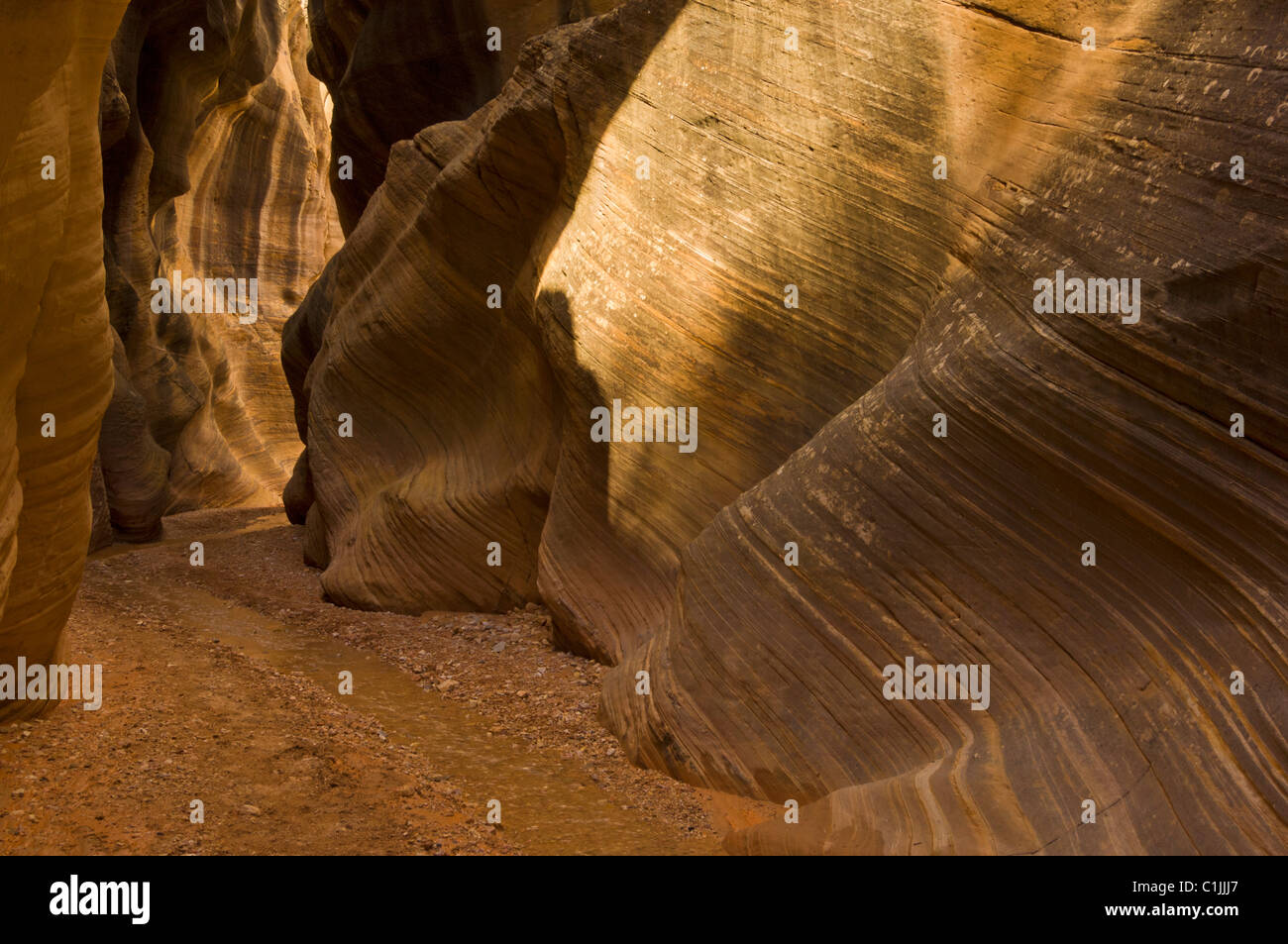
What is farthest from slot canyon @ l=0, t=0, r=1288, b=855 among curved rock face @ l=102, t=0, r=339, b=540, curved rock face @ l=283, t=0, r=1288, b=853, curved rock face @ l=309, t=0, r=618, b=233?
curved rock face @ l=102, t=0, r=339, b=540

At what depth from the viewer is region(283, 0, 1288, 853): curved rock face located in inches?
178

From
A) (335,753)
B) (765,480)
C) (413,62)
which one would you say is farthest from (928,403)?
(413,62)

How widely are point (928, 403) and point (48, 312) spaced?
17.2ft

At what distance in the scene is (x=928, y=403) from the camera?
5.62 meters

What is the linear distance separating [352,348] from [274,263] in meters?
18.7

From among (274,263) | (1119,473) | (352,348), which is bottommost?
(1119,473)

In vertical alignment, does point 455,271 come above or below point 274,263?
below

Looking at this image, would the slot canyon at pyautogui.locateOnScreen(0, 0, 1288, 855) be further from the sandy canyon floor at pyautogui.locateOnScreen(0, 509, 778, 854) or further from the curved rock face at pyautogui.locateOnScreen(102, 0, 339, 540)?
the curved rock face at pyautogui.locateOnScreen(102, 0, 339, 540)

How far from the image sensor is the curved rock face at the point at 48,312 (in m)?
5.07

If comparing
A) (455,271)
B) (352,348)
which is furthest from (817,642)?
(352,348)

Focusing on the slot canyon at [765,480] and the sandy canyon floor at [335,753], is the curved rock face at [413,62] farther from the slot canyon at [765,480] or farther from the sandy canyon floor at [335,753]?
the sandy canyon floor at [335,753]

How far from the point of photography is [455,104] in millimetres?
17359

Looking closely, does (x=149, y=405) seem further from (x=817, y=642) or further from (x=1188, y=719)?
(x=1188, y=719)

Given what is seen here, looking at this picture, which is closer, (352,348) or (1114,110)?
(1114,110)
